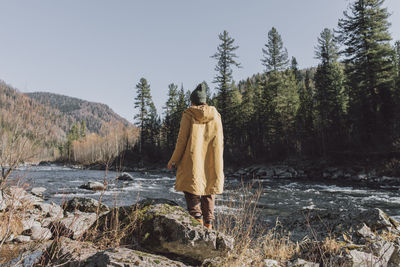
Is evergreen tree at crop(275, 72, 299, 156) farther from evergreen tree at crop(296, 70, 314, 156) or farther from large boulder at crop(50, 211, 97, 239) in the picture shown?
large boulder at crop(50, 211, 97, 239)

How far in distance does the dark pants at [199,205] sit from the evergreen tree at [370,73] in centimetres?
2226

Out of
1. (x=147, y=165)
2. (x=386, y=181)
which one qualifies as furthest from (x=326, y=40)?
(x=147, y=165)

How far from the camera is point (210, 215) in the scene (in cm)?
343

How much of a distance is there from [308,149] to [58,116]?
2716 cm

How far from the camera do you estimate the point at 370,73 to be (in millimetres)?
21453

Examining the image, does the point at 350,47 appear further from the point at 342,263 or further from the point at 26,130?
the point at 26,130

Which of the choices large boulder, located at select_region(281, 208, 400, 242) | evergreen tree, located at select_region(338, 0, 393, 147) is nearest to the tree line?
evergreen tree, located at select_region(338, 0, 393, 147)

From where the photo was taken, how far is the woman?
326cm

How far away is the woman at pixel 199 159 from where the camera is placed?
3264 mm

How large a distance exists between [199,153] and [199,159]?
0.08 metres

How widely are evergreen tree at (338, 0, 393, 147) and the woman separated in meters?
22.2

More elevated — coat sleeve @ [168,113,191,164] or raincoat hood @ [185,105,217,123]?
raincoat hood @ [185,105,217,123]

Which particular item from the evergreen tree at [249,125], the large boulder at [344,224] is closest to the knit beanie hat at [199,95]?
the large boulder at [344,224]

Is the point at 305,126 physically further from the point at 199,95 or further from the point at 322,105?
the point at 199,95
